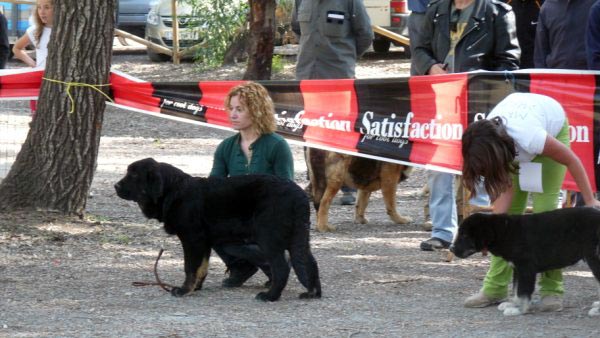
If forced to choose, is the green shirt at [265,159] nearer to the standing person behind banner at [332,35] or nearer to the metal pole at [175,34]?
the standing person behind banner at [332,35]

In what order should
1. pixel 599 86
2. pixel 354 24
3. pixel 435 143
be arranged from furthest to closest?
pixel 354 24
pixel 435 143
pixel 599 86

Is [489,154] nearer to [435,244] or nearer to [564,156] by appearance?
[564,156]

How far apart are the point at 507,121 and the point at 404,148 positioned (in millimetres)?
2653

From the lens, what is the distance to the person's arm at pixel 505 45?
8.41 metres

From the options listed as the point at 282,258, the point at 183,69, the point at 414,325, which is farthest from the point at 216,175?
the point at 183,69

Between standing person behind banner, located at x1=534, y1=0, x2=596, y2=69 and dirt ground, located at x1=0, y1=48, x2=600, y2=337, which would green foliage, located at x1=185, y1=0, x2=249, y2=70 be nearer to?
dirt ground, located at x1=0, y1=48, x2=600, y2=337

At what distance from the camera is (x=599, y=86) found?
8023 millimetres

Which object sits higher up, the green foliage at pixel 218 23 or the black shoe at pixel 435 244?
the green foliage at pixel 218 23

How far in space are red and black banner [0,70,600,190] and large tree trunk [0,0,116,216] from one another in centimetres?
40

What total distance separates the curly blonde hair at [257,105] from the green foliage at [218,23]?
12.6 metres

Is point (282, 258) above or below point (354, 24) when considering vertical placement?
below

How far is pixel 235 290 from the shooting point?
7.23 metres

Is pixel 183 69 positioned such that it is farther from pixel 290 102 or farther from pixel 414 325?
pixel 414 325

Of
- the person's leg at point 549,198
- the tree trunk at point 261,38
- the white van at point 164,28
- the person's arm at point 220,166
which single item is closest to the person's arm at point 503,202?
the person's leg at point 549,198
